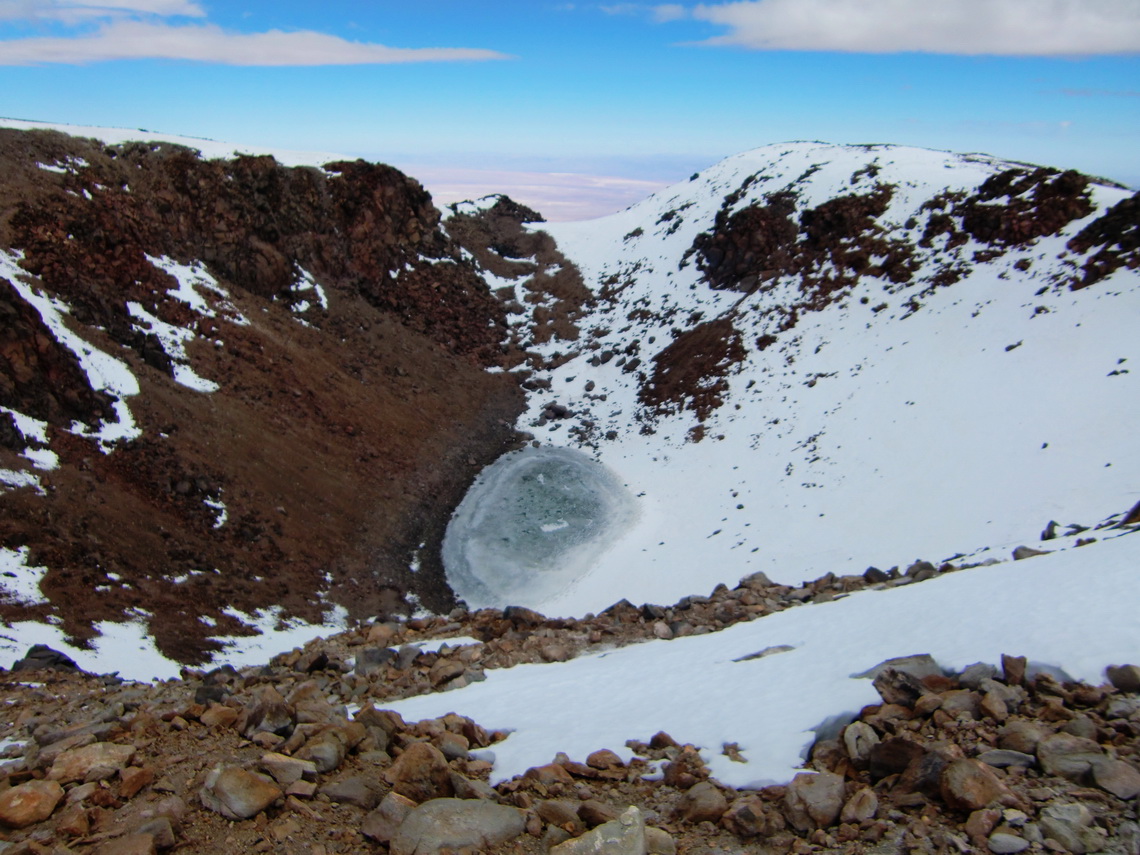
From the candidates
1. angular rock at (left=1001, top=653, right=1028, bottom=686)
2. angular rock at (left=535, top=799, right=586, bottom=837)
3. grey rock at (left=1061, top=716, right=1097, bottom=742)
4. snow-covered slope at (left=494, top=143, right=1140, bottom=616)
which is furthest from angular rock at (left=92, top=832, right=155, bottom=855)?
snow-covered slope at (left=494, top=143, right=1140, bottom=616)

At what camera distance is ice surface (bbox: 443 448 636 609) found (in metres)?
26.2

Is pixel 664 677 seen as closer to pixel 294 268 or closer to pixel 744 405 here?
pixel 744 405

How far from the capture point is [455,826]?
A: 672 cm

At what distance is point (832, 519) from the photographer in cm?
2416

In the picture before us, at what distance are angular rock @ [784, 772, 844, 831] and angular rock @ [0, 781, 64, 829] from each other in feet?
22.9

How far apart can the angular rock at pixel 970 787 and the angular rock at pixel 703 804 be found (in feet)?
6.67

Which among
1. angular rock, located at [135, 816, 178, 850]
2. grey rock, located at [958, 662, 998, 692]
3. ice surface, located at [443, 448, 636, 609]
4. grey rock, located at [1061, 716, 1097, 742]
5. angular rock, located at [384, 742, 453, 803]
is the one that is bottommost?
ice surface, located at [443, 448, 636, 609]

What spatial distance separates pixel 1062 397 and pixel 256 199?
38696mm

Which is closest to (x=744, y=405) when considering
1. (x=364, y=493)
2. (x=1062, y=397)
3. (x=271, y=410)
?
(x=1062, y=397)

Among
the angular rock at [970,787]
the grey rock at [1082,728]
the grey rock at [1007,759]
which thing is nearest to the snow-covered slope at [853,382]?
the grey rock at [1082,728]

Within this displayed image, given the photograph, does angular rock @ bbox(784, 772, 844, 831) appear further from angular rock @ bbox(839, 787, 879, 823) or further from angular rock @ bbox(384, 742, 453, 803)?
angular rock @ bbox(384, 742, 453, 803)

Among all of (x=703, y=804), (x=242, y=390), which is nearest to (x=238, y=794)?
(x=703, y=804)

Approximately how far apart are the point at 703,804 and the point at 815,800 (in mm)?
1068

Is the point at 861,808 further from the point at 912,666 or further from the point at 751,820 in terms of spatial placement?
the point at 912,666
